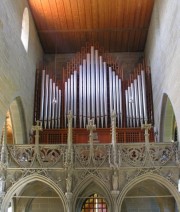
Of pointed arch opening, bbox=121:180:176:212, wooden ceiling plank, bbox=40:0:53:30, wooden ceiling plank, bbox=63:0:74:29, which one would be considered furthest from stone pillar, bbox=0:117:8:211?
wooden ceiling plank, bbox=63:0:74:29

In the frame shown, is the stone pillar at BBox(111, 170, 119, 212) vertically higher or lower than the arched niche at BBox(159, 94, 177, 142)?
lower

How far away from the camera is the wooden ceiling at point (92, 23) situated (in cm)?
1958

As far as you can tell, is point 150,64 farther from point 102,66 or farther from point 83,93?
point 83,93

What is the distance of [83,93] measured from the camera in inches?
798

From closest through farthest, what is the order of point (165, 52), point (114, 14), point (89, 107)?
1. point (165, 52)
2. point (89, 107)
3. point (114, 14)

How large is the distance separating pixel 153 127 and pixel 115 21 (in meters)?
6.55

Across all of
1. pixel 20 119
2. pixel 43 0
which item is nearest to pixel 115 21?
pixel 43 0

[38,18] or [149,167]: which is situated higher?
[38,18]

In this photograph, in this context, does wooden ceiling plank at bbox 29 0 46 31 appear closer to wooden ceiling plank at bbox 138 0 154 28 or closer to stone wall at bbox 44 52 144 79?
stone wall at bbox 44 52 144 79

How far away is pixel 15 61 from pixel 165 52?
6.70 metres

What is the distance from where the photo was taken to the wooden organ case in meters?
19.2

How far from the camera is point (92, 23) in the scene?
2128cm

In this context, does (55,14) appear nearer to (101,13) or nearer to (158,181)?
(101,13)

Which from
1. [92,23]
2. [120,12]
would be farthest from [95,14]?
[120,12]
